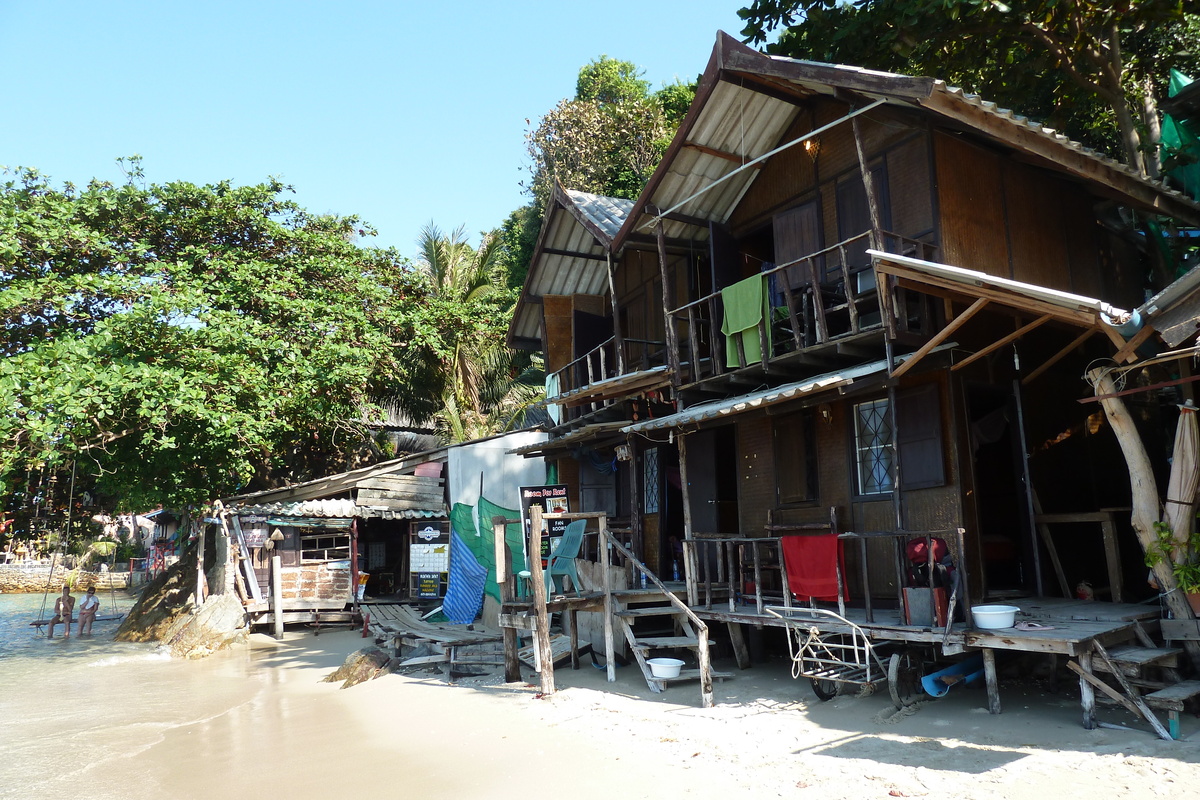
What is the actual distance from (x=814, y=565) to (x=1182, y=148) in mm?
9426

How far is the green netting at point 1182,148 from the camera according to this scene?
13016mm


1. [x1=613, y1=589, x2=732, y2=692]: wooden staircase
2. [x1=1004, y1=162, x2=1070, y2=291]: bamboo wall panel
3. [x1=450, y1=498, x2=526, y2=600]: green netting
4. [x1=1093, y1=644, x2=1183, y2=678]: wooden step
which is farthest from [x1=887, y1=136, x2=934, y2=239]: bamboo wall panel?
[x1=450, y1=498, x2=526, y2=600]: green netting

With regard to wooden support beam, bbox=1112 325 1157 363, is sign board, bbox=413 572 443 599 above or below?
below

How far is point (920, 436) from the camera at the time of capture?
9742mm

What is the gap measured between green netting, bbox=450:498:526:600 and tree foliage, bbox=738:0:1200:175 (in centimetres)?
953

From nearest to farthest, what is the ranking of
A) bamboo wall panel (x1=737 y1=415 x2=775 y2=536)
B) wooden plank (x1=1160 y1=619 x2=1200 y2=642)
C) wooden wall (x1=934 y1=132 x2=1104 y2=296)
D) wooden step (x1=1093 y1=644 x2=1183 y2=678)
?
wooden step (x1=1093 y1=644 x2=1183 y2=678) < wooden plank (x1=1160 y1=619 x2=1200 y2=642) < wooden wall (x1=934 y1=132 x2=1104 y2=296) < bamboo wall panel (x1=737 y1=415 x2=775 y2=536)

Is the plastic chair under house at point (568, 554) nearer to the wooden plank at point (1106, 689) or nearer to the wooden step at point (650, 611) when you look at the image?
the wooden step at point (650, 611)

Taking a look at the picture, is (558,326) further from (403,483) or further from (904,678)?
(904,678)

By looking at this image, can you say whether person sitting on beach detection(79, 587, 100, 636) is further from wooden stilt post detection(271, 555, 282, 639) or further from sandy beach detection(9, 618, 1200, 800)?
sandy beach detection(9, 618, 1200, 800)

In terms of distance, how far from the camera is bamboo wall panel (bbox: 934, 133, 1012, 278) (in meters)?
9.96

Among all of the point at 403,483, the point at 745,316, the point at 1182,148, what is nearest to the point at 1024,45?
the point at 1182,148

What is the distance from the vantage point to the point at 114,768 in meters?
9.64

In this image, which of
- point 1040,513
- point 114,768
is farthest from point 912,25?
point 114,768

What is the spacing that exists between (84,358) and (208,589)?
6940 mm
